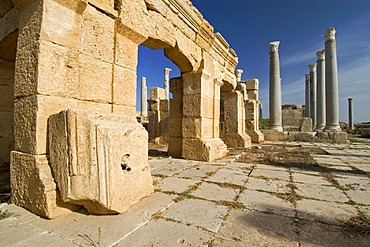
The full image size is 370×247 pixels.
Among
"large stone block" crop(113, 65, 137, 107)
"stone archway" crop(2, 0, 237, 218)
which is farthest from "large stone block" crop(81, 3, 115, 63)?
"large stone block" crop(113, 65, 137, 107)

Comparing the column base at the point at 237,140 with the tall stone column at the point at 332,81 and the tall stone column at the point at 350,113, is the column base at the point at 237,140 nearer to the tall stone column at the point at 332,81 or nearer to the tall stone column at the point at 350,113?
the tall stone column at the point at 332,81

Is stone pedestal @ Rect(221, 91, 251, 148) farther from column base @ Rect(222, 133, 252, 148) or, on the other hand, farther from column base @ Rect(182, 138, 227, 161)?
column base @ Rect(182, 138, 227, 161)

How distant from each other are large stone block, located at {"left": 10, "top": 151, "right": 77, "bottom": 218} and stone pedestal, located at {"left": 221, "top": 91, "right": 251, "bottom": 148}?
21.2 feet

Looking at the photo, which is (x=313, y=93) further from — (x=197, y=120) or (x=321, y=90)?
(x=197, y=120)

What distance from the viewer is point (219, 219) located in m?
1.87

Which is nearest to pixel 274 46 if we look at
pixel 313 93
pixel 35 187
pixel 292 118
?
pixel 292 118

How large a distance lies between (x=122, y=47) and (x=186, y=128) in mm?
2689

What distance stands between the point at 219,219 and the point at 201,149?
2.99 metres

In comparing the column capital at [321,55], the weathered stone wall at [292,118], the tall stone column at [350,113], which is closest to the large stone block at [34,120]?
the column capital at [321,55]

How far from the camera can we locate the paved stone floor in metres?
1.54

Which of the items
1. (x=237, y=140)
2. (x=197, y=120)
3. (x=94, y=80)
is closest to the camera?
(x=94, y=80)

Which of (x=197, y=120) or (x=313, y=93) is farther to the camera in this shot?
(x=313, y=93)

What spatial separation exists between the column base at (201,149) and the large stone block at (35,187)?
3.18 m

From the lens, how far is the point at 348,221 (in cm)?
183
